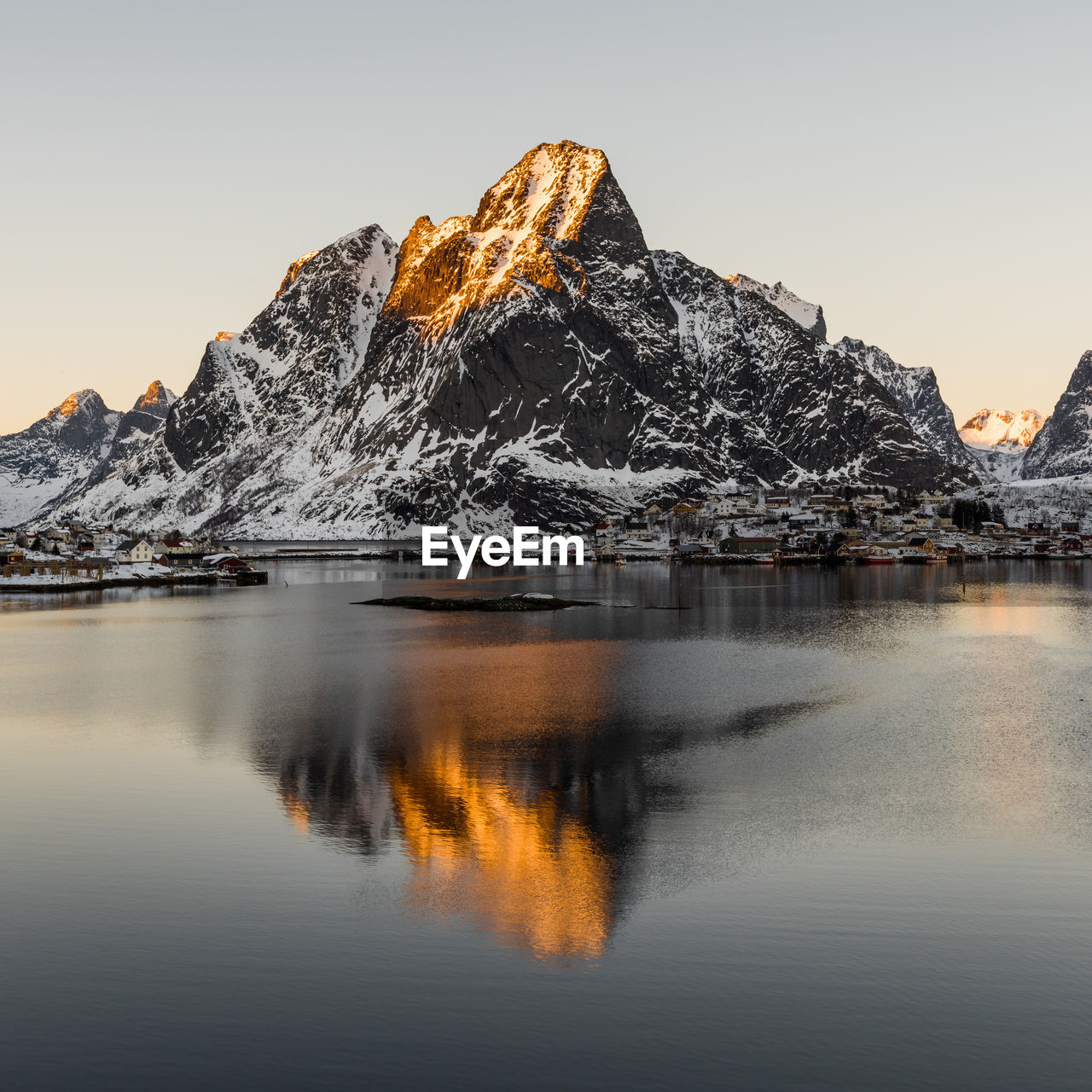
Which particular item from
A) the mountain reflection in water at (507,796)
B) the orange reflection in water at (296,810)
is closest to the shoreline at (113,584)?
the mountain reflection in water at (507,796)

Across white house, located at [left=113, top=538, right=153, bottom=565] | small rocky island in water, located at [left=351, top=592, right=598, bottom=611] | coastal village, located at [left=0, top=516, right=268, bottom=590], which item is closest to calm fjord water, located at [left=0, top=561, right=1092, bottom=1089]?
small rocky island in water, located at [left=351, top=592, right=598, bottom=611]

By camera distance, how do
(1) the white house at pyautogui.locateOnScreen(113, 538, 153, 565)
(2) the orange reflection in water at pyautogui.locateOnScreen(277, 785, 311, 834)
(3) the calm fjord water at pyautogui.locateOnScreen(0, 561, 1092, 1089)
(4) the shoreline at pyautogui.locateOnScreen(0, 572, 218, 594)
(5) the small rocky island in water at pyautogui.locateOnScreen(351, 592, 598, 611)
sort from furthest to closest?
1. (1) the white house at pyautogui.locateOnScreen(113, 538, 153, 565)
2. (4) the shoreline at pyautogui.locateOnScreen(0, 572, 218, 594)
3. (5) the small rocky island in water at pyautogui.locateOnScreen(351, 592, 598, 611)
4. (2) the orange reflection in water at pyautogui.locateOnScreen(277, 785, 311, 834)
5. (3) the calm fjord water at pyautogui.locateOnScreen(0, 561, 1092, 1089)

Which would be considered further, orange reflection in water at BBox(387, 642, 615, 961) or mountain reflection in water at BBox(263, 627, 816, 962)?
mountain reflection in water at BBox(263, 627, 816, 962)

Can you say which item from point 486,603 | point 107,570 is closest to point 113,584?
point 107,570

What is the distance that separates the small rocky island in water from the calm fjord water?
144ft

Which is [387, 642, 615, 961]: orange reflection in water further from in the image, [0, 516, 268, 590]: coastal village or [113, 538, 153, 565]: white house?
[113, 538, 153, 565]: white house

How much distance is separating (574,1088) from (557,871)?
9.15m

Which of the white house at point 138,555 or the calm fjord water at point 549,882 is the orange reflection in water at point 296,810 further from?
the white house at point 138,555

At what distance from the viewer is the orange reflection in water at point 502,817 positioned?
72.9 ft

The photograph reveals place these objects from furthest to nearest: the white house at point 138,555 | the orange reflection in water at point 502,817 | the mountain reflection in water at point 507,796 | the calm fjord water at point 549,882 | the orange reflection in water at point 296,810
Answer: the white house at point 138,555 → the orange reflection in water at point 296,810 → the mountain reflection in water at point 507,796 → the orange reflection in water at point 502,817 → the calm fjord water at point 549,882

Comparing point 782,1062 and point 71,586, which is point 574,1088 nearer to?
point 782,1062

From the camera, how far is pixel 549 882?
24188 mm

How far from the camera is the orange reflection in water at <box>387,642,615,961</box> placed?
22234 millimetres

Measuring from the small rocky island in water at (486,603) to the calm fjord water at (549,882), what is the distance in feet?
144
